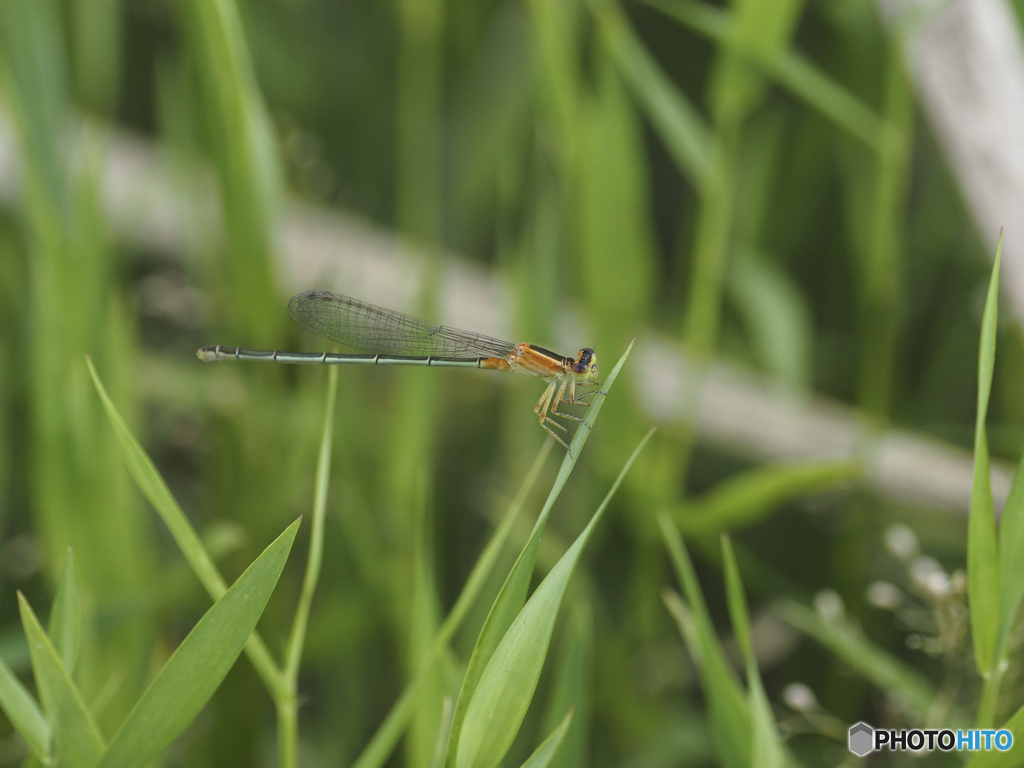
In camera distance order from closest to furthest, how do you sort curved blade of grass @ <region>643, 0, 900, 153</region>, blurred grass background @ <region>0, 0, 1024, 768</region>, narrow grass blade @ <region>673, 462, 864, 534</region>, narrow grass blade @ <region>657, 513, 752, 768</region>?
narrow grass blade @ <region>657, 513, 752, 768</region> < narrow grass blade @ <region>673, 462, 864, 534</region> < blurred grass background @ <region>0, 0, 1024, 768</region> < curved blade of grass @ <region>643, 0, 900, 153</region>

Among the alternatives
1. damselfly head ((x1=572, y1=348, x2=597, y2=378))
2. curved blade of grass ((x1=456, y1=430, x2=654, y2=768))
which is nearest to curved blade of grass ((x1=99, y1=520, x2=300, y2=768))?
curved blade of grass ((x1=456, y1=430, x2=654, y2=768))

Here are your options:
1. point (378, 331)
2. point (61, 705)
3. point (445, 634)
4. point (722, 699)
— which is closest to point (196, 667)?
point (61, 705)

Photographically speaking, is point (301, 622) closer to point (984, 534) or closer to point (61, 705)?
point (61, 705)

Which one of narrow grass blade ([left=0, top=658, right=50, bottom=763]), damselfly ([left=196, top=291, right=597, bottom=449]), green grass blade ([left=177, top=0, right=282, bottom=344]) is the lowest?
narrow grass blade ([left=0, top=658, right=50, bottom=763])

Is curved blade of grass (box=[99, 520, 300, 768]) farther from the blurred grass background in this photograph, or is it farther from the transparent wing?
the transparent wing

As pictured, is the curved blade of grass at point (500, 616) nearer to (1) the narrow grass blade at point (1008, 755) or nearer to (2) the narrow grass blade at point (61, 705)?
(2) the narrow grass blade at point (61, 705)

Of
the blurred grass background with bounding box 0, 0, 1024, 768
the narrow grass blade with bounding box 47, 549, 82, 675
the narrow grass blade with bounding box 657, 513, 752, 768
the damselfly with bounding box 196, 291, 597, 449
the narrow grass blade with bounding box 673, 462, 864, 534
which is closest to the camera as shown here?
the narrow grass blade with bounding box 47, 549, 82, 675

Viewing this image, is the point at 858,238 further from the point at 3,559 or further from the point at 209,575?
the point at 3,559
